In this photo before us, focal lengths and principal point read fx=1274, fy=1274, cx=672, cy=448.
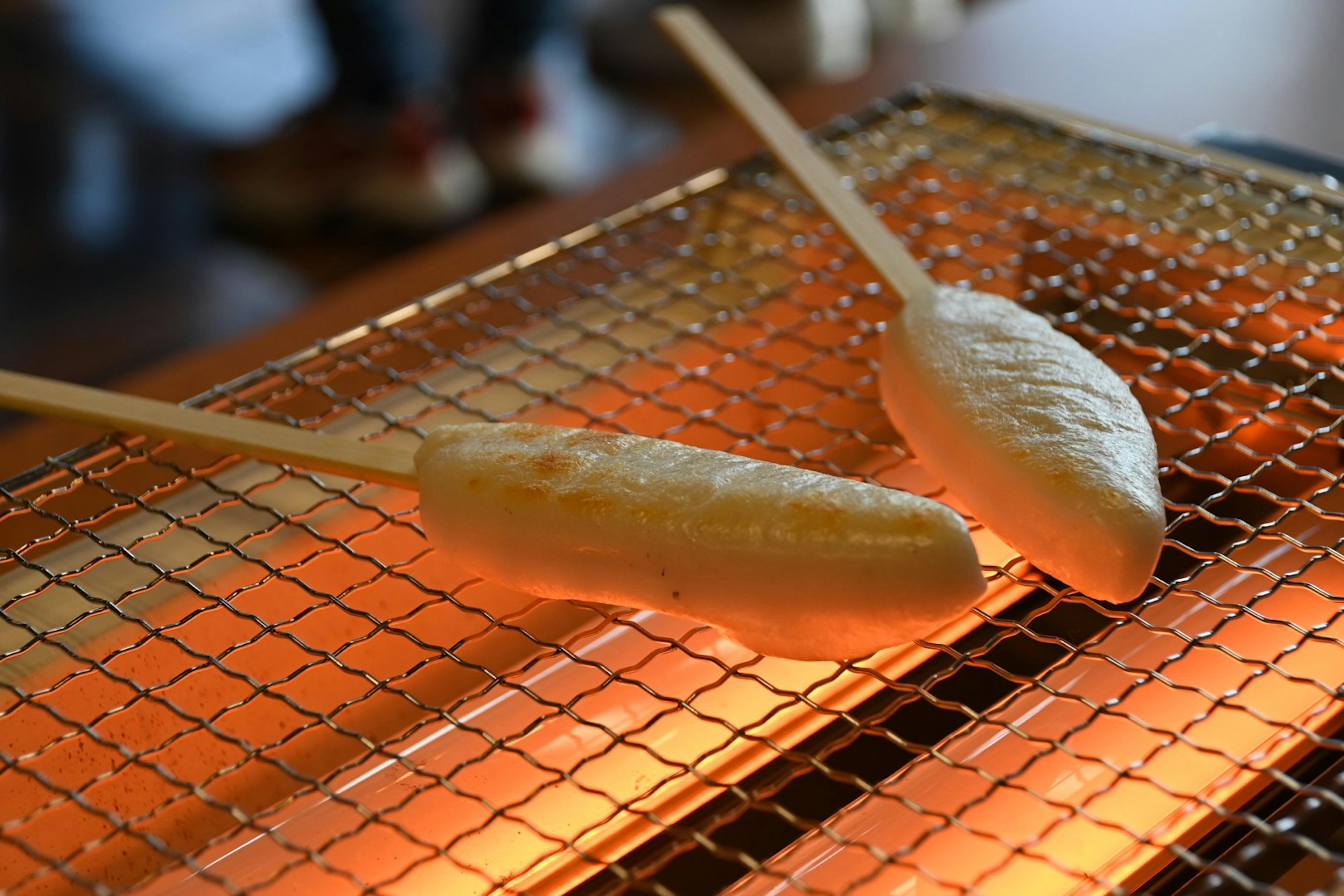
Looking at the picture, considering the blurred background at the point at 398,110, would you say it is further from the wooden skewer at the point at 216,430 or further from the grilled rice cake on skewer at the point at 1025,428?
the grilled rice cake on skewer at the point at 1025,428

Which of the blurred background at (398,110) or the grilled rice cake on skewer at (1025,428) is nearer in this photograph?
the grilled rice cake on skewer at (1025,428)

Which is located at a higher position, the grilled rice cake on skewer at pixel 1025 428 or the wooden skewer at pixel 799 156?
the wooden skewer at pixel 799 156

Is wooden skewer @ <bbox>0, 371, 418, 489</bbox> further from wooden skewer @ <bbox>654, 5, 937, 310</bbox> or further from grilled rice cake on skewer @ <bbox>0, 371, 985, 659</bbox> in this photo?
wooden skewer @ <bbox>654, 5, 937, 310</bbox>

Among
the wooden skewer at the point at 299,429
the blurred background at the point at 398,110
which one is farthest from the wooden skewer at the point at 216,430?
the blurred background at the point at 398,110

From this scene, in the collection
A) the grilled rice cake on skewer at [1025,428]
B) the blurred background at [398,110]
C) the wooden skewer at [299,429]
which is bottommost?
the blurred background at [398,110]

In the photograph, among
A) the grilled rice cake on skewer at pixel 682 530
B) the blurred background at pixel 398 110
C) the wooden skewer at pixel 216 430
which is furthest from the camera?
the blurred background at pixel 398 110

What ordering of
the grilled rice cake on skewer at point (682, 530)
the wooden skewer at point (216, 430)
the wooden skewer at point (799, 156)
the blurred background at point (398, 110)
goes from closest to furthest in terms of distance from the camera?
the grilled rice cake on skewer at point (682, 530)
the wooden skewer at point (216, 430)
the wooden skewer at point (799, 156)
the blurred background at point (398, 110)

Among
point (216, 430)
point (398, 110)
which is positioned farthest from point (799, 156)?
point (398, 110)
